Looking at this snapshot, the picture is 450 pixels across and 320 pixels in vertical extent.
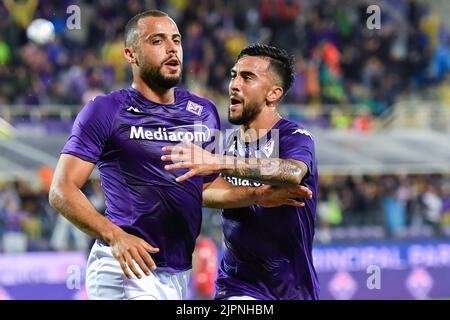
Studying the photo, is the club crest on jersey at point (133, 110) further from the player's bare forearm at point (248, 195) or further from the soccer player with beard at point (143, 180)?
the player's bare forearm at point (248, 195)

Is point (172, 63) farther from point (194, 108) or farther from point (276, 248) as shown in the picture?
point (276, 248)

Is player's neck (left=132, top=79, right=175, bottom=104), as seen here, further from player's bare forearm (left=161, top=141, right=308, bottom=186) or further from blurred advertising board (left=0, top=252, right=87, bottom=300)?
blurred advertising board (left=0, top=252, right=87, bottom=300)

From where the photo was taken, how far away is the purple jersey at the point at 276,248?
19.9ft

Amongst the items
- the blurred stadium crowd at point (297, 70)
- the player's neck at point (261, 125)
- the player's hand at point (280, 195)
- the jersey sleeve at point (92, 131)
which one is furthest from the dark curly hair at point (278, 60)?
the blurred stadium crowd at point (297, 70)

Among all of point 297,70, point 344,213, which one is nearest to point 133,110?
point 344,213

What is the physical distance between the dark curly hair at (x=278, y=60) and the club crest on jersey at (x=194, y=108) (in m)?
0.52

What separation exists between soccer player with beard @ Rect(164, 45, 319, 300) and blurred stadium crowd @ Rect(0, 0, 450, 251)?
26.9ft

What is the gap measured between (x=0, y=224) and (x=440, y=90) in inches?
455

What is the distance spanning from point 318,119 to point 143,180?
13.6 meters

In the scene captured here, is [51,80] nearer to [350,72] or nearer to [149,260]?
[350,72]

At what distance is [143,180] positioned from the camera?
595 cm

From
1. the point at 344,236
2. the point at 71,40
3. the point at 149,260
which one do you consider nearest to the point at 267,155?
the point at 149,260

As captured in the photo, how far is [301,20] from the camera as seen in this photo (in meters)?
22.0

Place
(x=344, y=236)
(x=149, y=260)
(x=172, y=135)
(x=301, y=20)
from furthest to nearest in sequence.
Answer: (x=301, y=20)
(x=344, y=236)
(x=172, y=135)
(x=149, y=260)
